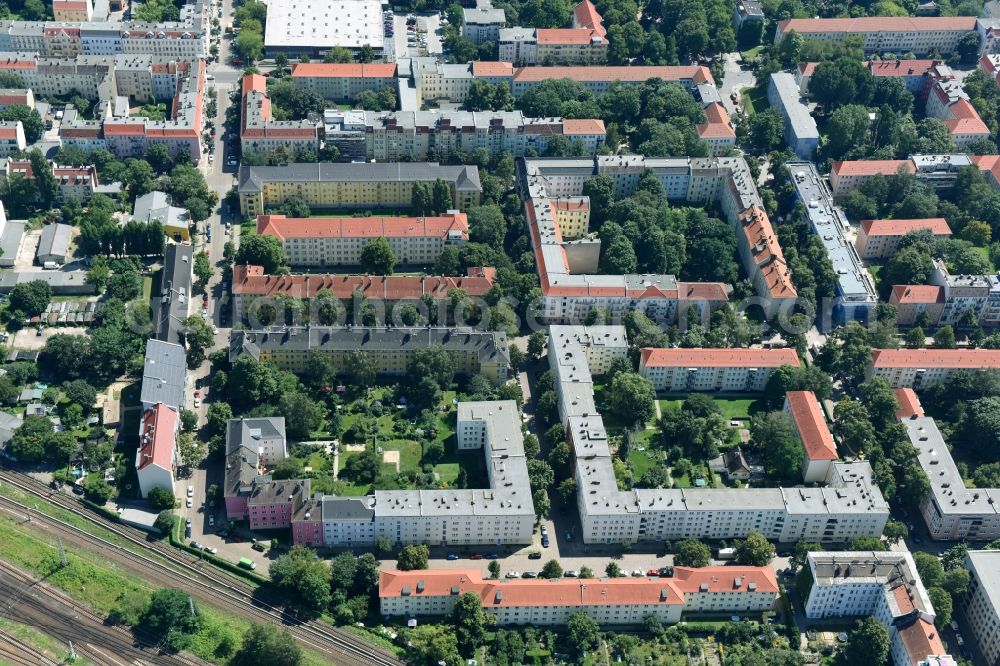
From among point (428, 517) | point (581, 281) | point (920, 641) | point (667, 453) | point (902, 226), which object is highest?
point (902, 226)

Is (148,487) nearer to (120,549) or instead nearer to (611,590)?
(120,549)

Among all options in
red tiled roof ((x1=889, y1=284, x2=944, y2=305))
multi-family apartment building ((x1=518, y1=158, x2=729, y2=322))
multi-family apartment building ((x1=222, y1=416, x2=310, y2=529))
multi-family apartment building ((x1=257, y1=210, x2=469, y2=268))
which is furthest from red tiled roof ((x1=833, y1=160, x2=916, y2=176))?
multi-family apartment building ((x1=222, y1=416, x2=310, y2=529))

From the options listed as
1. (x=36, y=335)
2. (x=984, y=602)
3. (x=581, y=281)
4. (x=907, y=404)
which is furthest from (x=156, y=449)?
(x=984, y=602)

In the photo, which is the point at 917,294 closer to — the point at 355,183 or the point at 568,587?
the point at 568,587

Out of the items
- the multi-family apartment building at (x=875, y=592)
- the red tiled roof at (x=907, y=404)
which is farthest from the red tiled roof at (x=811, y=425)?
the multi-family apartment building at (x=875, y=592)

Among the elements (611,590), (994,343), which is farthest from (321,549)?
(994,343)
